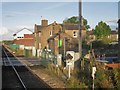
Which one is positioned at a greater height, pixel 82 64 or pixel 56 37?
pixel 56 37

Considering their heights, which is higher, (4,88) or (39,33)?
(39,33)

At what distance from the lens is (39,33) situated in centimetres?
6159

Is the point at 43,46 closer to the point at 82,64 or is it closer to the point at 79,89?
the point at 82,64

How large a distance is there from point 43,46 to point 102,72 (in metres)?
45.4

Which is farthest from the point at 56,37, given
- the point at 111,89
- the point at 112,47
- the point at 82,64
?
the point at 111,89

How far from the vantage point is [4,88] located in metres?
15.4

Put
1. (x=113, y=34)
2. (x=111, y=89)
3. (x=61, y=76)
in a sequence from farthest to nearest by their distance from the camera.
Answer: (x=113, y=34), (x=61, y=76), (x=111, y=89)

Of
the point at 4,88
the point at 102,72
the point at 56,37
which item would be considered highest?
the point at 56,37

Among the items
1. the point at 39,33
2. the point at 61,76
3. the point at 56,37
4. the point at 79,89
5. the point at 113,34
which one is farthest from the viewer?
the point at 113,34

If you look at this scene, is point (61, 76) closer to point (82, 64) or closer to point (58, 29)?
point (82, 64)

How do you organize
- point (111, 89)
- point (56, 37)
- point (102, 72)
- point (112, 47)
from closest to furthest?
point (111, 89), point (102, 72), point (56, 37), point (112, 47)

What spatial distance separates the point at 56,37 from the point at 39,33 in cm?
1261

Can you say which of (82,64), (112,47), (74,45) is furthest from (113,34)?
(82,64)

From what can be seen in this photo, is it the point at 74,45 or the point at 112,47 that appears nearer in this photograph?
the point at 74,45
